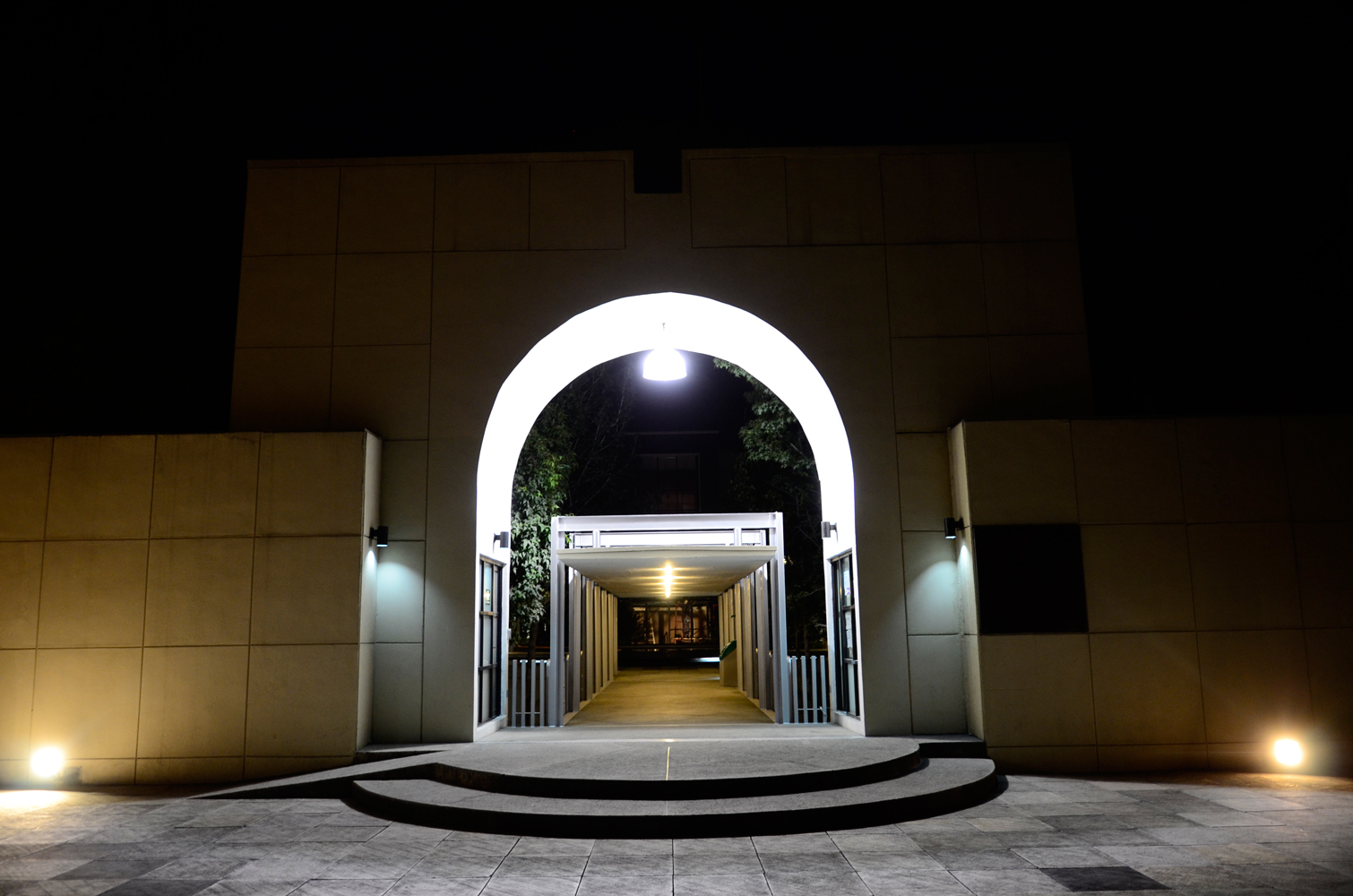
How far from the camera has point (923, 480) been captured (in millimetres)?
9578

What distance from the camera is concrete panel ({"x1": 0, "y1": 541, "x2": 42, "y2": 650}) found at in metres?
8.67

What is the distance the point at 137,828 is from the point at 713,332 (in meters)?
7.64

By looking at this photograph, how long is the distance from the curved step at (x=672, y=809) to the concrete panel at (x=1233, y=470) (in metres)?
3.88

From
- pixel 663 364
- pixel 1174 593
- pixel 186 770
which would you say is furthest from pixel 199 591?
pixel 1174 593

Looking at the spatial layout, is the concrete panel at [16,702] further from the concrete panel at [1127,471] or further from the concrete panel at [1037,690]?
the concrete panel at [1127,471]

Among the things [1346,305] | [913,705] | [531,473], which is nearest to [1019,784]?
[913,705]

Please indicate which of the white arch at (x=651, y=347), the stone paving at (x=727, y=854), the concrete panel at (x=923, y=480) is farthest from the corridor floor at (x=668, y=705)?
the stone paving at (x=727, y=854)

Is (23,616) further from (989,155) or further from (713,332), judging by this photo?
(989,155)

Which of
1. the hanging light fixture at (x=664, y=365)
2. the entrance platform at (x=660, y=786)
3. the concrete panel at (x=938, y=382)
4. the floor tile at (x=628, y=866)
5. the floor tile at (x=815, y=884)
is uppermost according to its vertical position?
the hanging light fixture at (x=664, y=365)

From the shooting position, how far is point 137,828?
6.49 meters

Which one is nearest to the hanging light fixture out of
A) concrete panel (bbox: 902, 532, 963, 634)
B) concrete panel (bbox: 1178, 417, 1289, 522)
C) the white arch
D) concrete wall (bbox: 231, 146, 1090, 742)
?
the white arch

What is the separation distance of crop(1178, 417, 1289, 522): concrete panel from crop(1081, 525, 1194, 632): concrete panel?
439mm

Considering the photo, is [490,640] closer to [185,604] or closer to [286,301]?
[185,604]

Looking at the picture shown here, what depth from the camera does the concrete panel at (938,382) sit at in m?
9.71
